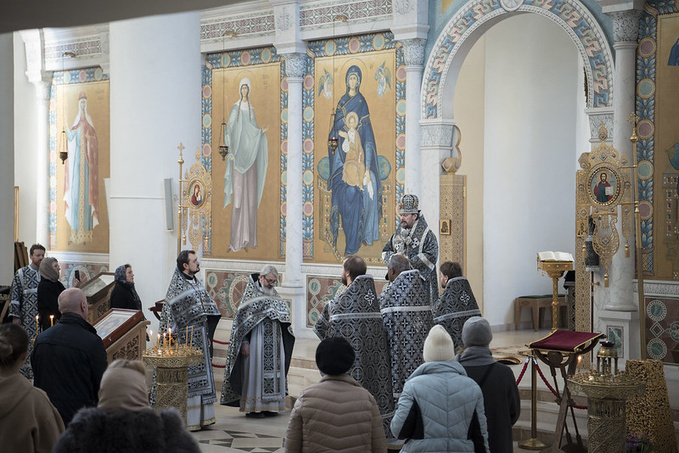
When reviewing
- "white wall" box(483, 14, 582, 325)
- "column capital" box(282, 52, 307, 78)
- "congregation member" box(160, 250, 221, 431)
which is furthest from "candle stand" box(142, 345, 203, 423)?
"white wall" box(483, 14, 582, 325)

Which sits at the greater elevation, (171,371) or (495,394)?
(495,394)

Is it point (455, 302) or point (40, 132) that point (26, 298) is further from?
point (40, 132)

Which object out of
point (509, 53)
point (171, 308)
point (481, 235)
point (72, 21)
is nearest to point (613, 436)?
point (171, 308)

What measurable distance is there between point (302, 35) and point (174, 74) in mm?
3084

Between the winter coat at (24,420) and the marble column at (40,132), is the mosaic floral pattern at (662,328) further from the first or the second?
the marble column at (40,132)

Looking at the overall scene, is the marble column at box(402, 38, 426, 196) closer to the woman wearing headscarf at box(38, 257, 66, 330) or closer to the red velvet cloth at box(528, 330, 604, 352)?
the woman wearing headscarf at box(38, 257, 66, 330)

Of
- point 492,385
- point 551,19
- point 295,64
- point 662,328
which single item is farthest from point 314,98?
point 492,385

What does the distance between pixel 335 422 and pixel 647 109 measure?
23.5 ft

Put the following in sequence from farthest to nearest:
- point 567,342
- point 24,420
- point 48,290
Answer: point 48,290
point 567,342
point 24,420

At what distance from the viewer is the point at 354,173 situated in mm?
13203

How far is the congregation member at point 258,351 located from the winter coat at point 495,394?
447 centimetres

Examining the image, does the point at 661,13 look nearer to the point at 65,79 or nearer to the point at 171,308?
the point at 171,308

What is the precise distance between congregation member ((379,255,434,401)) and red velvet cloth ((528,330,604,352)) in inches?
36.6

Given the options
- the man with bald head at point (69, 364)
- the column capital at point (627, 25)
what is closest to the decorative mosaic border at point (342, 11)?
the column capital at point (627, 25)
